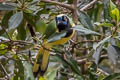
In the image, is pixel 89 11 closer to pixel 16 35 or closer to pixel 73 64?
pixel 16 35

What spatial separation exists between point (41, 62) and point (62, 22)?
0.75 feet

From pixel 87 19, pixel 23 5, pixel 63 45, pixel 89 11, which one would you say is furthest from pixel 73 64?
pixel 89 11

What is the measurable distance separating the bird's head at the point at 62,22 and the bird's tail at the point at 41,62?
0.13 meters

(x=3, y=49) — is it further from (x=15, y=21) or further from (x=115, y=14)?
(x=115, y=14)

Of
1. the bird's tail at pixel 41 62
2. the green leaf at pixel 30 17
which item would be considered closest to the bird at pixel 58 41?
the bird's tail at pixel 41 62

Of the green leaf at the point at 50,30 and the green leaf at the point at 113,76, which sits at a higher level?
the green leaf at the point at 50,30

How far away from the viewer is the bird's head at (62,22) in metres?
1.42

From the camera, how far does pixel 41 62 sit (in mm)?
1453

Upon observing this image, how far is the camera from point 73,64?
4.33 feet

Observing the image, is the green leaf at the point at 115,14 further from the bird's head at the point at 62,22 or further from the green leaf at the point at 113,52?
the bird's head at the point at 62,22

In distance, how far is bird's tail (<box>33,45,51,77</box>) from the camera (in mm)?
1408

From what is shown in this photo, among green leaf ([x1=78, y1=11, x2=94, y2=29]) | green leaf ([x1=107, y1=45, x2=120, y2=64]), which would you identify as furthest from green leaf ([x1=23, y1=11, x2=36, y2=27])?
green leaf ([x1=107, y1=45, x2=120, y2=64])

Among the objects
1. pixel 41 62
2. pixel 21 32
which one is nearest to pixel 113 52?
pixel 41 62

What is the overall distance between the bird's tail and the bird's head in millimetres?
135
